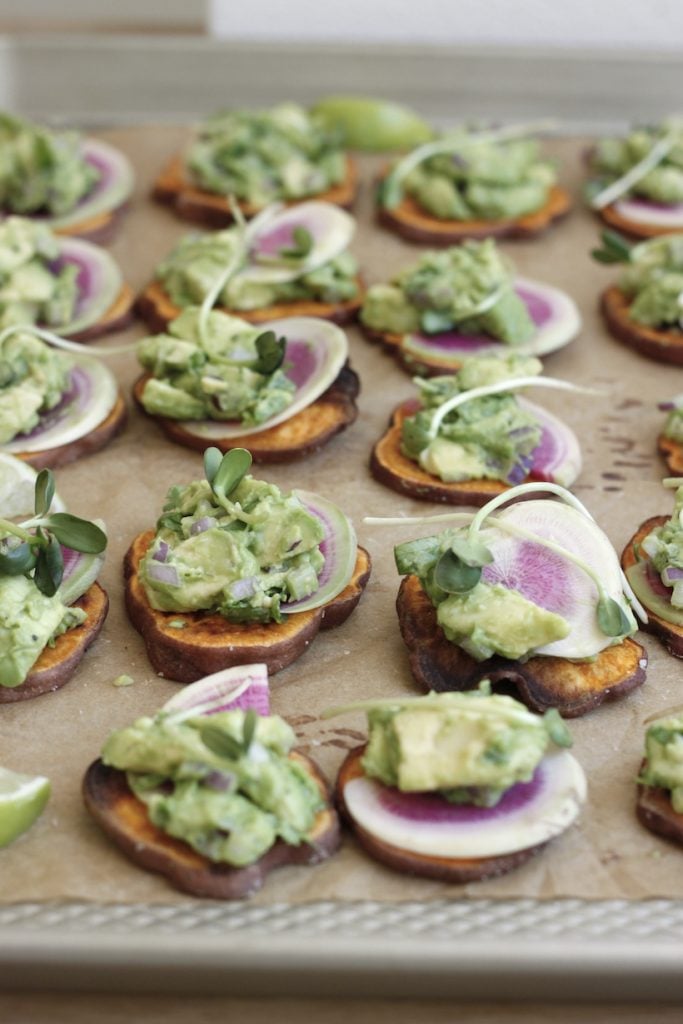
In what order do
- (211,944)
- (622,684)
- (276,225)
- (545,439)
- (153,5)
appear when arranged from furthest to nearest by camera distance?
1. (153,5)
2. (276,225)
3. (545,439)
4. (622,684)
5. (211,944)

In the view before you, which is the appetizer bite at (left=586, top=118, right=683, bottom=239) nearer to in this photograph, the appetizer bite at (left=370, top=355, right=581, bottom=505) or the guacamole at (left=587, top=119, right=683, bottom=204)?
the guacamole at (left=587, top=119, right=683, bottom=204)

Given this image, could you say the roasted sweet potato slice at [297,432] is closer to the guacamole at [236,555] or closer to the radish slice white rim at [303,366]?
the radish slice white rim at [303,366]

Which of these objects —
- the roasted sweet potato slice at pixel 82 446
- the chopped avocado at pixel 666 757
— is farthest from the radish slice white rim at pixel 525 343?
the chopped avocado at pixel 666 757

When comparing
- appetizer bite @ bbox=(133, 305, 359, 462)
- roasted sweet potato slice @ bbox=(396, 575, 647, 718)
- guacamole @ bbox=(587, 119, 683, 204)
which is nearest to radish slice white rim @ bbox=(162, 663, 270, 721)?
roasted sweet potato slice @ bbox=(396, 575, 647, 718)

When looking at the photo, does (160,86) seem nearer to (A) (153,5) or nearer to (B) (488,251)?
(A) (153,5)

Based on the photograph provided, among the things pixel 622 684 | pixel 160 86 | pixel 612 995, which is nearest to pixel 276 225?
pixel 160 86
